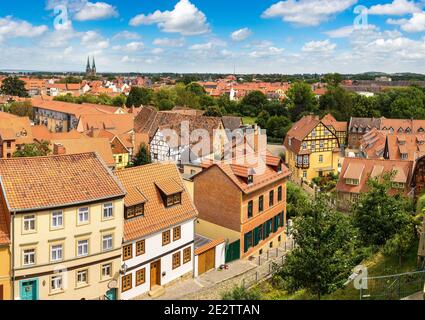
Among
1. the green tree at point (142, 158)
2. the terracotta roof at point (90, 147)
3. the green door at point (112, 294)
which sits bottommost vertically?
the green door at point (112, 294)

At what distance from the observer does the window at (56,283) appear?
1964 centimetres

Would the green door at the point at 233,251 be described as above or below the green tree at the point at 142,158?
below

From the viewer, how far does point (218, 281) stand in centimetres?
2344

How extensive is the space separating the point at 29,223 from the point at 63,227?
54.2 inches

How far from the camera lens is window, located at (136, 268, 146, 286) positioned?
21808 mm

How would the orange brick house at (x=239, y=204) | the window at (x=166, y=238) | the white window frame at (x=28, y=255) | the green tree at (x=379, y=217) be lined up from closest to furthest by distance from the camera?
the white window frame at (x=28, y=255)
the green tree at (x=379, y=217)
the window at (x=166, y=238)
the orange brick house at (x=239, y=204)

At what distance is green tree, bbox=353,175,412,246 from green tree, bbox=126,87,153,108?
8351 centimetres

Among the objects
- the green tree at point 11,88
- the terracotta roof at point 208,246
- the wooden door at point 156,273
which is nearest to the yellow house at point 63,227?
the wooden door at point 156,273

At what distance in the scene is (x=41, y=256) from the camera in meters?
19.2

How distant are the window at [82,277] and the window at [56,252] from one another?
1163mm

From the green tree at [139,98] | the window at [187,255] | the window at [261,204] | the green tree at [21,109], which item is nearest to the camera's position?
the window at [187,255]

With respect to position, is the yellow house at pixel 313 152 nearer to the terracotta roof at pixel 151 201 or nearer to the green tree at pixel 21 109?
the terracotta roof at pixel 151 201

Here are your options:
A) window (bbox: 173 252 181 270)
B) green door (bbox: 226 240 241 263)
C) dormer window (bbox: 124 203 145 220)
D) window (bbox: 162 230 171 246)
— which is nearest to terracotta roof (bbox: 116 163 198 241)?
dormer window (bbox: 124 203 145 220)
